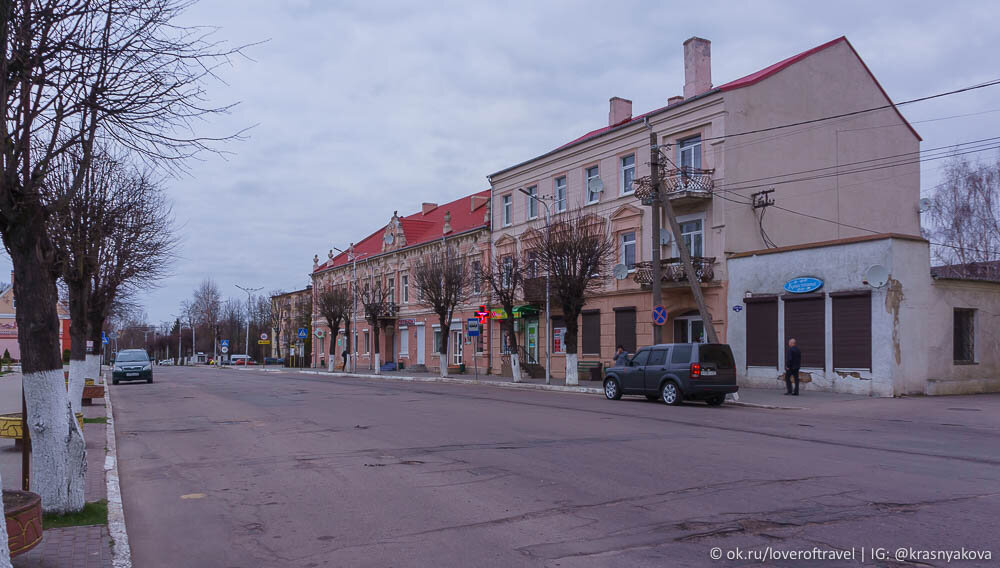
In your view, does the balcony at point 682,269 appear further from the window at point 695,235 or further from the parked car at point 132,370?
the parked car at point 132,370

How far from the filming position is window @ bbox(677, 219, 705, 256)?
29656 mm

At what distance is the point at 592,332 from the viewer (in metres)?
35.9

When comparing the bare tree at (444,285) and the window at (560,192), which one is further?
the bare tree at (444,285)

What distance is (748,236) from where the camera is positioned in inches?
1155

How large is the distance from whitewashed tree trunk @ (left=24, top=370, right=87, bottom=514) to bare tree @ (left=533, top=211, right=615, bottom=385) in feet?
77.1

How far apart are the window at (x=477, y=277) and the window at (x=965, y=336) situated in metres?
20.7

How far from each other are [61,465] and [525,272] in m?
28.6

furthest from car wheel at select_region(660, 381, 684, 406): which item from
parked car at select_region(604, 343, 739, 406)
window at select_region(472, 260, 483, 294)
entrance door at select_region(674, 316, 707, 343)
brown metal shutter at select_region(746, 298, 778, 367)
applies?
window at select_region(472, 260, 483, 294)

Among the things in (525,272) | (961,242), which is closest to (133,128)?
(525,272)

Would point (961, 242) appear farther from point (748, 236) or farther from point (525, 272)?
point (525, 272)

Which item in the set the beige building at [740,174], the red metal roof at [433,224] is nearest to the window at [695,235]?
the beige building at [740,174]

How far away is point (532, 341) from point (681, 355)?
20.3 m

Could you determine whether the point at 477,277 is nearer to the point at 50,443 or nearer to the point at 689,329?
the point at 689,329

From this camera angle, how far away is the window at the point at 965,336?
82.6ft
